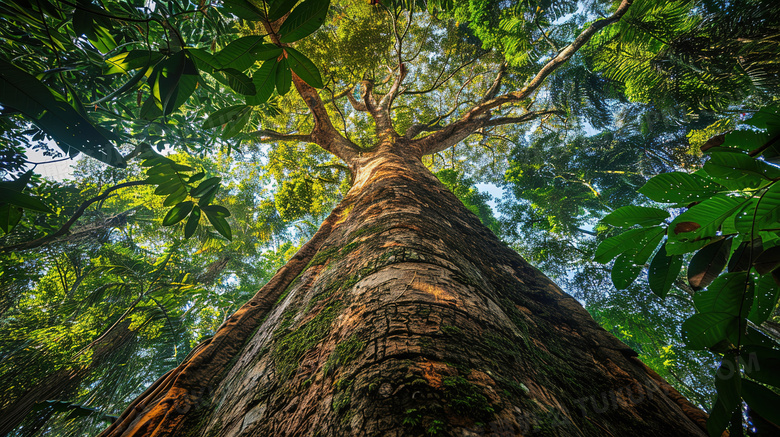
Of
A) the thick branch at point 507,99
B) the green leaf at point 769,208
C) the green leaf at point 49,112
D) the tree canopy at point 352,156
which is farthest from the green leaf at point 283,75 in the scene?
the thick branch at point 507,99

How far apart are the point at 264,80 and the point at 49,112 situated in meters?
0.78

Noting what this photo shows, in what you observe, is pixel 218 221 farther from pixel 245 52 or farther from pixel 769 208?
pixel 769 208

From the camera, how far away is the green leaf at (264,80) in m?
0.83

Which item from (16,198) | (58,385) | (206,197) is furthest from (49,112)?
(58,385)

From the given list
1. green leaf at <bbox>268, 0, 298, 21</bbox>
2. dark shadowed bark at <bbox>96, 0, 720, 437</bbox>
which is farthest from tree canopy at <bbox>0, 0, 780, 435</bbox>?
dark shadowed bark at <bbox>96, 0, 720, 437</bbox>

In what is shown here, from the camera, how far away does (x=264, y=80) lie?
2.81 ft

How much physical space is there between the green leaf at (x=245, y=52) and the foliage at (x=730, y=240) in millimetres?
1138

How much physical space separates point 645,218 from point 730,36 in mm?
5021

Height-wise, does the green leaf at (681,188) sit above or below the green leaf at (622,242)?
above

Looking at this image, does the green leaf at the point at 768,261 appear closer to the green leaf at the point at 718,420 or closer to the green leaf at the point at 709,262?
the green leaf at the point at 709,262

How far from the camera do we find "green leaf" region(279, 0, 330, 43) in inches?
27.4

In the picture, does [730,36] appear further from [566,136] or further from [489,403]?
[489,403]

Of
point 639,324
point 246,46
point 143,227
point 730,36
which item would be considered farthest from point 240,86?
point 143,227

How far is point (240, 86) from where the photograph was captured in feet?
2.76
